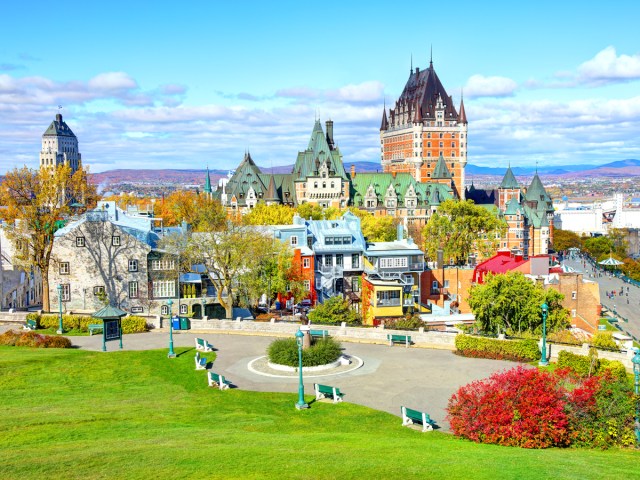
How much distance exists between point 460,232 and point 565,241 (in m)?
87.9

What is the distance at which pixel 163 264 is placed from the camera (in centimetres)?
5588

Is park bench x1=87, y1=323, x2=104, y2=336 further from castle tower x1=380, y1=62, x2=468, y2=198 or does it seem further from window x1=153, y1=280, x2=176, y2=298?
castle tower x1=380, y1=62, x2=468, y2=198

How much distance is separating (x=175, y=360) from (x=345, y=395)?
10.7m

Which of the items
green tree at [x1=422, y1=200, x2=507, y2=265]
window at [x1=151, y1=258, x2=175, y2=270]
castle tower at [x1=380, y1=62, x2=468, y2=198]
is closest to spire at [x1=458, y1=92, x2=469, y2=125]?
castle tower at [x1=380, y1=62, x2=468, y2=198]

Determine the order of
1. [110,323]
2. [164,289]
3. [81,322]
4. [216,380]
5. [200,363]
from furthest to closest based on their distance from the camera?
1. [164,289]
2. [81,322]
3. [110,323]
4. [200,363]
5. [216,380]

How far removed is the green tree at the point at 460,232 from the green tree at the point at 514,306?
41.3m

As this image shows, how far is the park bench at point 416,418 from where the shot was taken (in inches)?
1051

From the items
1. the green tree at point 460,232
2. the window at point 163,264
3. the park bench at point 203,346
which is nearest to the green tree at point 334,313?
the park bench at point 203,346

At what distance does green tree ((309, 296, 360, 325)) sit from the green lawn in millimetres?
16165

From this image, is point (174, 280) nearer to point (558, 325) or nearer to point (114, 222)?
point (114, 222)

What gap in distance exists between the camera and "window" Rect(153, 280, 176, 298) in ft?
184

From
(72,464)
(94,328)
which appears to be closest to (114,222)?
(94,328)

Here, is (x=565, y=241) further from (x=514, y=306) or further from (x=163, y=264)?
(x=163, y=264)

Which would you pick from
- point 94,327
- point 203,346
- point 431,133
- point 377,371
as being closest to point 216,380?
point 203,346
